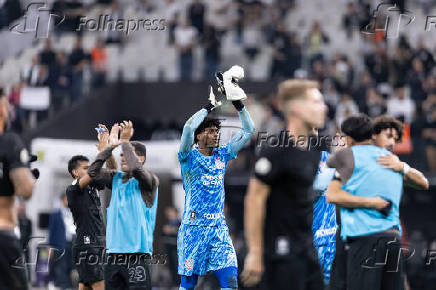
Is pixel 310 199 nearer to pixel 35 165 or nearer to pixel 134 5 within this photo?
pixel 35 165

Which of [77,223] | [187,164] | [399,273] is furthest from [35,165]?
[399,273]

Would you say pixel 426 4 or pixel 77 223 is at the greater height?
pixel 426 4

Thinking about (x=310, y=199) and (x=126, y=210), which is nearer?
(x=310, y=199)

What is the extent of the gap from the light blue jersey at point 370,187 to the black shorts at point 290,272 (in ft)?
6.77

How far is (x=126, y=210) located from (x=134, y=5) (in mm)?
22041

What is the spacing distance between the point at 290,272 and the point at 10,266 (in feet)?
8.17

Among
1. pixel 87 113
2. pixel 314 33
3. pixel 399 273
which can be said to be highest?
pixel 314 33

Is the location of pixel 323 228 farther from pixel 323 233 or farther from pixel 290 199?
pixel 290 199

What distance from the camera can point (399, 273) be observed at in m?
9.98

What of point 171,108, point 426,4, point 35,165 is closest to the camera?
point 35,165
